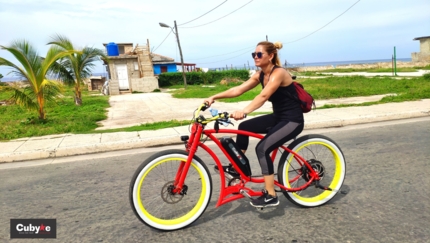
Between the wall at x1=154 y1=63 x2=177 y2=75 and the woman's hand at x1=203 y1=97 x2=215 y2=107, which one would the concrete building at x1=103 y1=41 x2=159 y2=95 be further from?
the woman's hand at x1=203 y1=97 x2=215 y2=107

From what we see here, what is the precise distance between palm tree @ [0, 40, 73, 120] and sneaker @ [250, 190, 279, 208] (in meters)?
9.28

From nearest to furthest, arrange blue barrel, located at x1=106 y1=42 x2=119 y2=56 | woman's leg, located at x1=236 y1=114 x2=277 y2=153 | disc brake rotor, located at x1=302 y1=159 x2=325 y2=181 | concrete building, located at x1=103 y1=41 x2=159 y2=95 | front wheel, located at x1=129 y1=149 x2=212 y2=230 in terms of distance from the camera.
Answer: front wheel, located at x1=129 y1=149 x2=212 y2=230 → woman's leg, located at x1=236 y1=114 x2=277 y2=153 → disc brake rotor, located at x1=302 y1=159 x2=325 y2=181 → concrete building, located at x1=103 y1=41 x2=159 y2=95 → blue barrel, located at x1=106 y1=42 x2=119 y2=56

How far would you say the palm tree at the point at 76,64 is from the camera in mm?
17766

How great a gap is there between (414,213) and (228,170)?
1903mm

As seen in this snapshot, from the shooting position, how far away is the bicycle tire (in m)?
3.60

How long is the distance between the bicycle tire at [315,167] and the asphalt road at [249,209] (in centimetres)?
12

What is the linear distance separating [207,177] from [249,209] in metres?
0.72

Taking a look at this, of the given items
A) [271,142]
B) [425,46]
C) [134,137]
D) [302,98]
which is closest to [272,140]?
[271,142]

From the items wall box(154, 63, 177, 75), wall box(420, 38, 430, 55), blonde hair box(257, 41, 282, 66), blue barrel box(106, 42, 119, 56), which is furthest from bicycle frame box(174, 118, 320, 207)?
wall box(154, 63, 177, 75)

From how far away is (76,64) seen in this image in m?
18.5

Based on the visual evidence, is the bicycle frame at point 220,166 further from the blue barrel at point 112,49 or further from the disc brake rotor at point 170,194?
the blue barrel at point 112,49

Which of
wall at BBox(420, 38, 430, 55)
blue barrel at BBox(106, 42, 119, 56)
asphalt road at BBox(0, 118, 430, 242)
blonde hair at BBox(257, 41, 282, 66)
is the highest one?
blue barrel at BBox(106, 42, 119, 56)

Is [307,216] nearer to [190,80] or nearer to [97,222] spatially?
[97,222]

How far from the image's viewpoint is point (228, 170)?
3.50 metres
